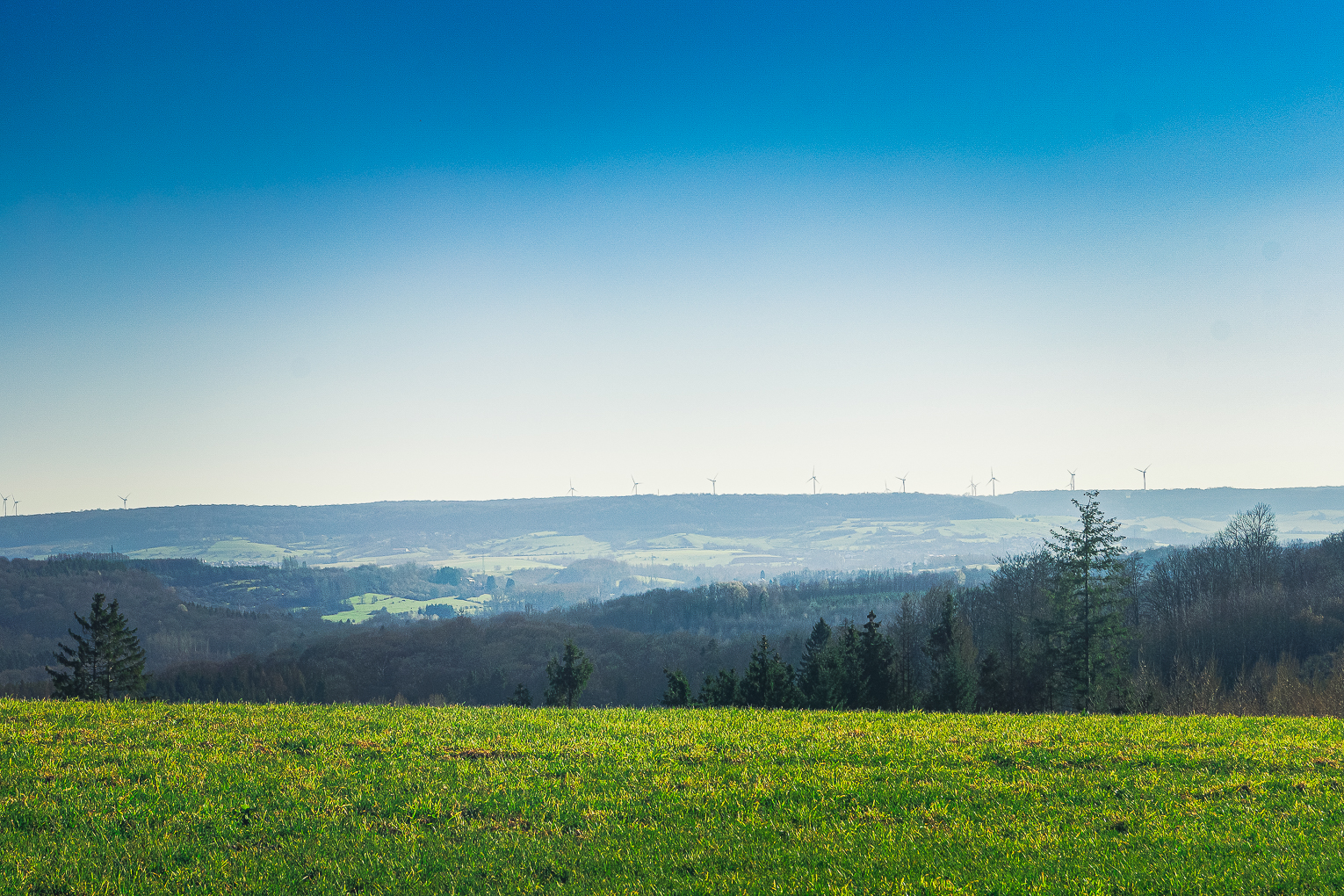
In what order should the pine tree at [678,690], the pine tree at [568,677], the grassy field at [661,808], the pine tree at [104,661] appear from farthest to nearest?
1. the pine tree at [568,677]
2. the pine tree at [104,661]
3. the pine tree at [678,690]
4. the grassy field at [661,808]

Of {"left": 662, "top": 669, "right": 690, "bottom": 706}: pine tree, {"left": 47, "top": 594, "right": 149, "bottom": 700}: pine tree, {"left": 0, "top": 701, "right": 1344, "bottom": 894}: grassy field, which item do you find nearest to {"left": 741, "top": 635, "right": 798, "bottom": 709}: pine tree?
{"left": 662, "top": 669, "right": 690, "bottom": 706}: pine tree

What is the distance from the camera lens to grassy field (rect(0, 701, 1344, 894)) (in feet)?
30.6

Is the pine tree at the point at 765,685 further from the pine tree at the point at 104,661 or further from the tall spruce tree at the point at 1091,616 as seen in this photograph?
the pine tree at the point at 104,661

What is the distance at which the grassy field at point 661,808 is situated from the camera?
933 centimetres

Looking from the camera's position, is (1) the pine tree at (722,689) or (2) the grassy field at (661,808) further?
(1) the pine tree at (722,689)

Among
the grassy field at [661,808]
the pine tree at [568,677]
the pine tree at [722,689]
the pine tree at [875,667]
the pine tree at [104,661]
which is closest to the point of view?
the grassy field at [661,808]

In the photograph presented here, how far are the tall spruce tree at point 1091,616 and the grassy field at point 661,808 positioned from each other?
867 inches

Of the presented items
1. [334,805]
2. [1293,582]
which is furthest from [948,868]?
[1293,582]

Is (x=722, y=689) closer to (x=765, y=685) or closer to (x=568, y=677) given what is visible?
(x=765, y=685)

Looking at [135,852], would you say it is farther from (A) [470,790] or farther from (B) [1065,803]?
(B) [1065,803]

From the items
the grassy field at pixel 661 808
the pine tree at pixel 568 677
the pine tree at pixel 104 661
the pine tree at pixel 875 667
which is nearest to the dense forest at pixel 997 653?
the pine tree at pixel 875 667

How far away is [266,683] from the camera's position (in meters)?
147

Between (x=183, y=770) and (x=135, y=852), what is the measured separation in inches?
162

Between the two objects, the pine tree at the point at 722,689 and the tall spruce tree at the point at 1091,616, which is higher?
the tall spruce tree at the point at 1091,616
